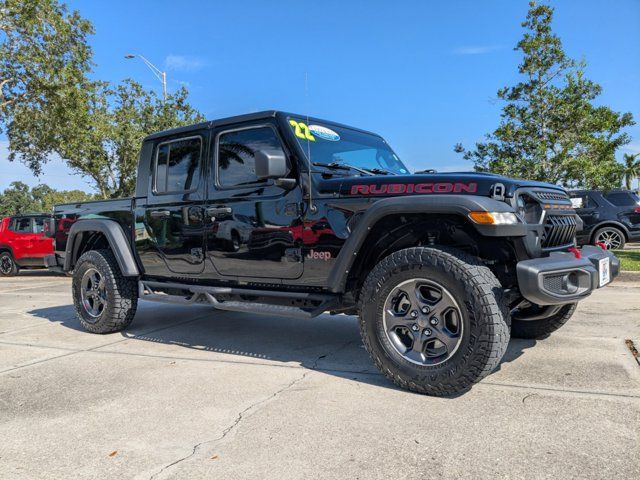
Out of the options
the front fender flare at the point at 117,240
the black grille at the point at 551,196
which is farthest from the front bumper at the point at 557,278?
the front fender flare at the point at 117,240

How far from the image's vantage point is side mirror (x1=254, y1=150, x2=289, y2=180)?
3.61 meters

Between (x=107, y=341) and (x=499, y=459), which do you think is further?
(x=107, y=341)

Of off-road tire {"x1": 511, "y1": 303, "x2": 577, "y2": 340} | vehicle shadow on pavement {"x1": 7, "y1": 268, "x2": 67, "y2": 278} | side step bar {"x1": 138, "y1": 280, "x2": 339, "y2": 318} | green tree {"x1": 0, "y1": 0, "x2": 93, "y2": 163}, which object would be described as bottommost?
vehicle shadow on pavement {"x1": 7, "y1": 268, "x2": 67, "y2": 278}

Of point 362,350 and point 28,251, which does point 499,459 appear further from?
point 28,251

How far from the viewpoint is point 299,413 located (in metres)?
2.97

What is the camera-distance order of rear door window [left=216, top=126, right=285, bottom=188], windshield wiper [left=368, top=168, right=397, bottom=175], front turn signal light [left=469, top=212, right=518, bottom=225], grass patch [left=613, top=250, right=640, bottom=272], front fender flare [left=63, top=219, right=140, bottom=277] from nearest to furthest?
front turn signal light [left=469, top=212, right=518, bottom=225]
rear door window [left=216, top=126, right=285, bottom=188]
windshield wiper [left=368, top=168, right=397, bottom=175]
front fender flare [left=63, top=219, right=140, bottom=277]
grass patch [left=613, top=250, right=640, bottom=272]

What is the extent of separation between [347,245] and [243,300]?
132cm

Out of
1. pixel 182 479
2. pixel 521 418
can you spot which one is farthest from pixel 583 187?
pixel 182 479

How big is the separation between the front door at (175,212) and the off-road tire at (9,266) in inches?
440

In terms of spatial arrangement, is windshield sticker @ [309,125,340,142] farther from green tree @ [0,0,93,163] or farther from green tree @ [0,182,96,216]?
green tree @ [0,182,96,216]

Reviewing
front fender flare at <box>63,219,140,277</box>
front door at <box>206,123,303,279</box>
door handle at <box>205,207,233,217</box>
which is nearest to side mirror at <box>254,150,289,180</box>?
front door at <box>206,123,303,279</box>

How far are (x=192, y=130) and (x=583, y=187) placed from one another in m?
11.4

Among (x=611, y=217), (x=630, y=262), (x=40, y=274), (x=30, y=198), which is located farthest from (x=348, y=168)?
(x=30, y=198)

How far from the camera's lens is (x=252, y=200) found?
411cm
